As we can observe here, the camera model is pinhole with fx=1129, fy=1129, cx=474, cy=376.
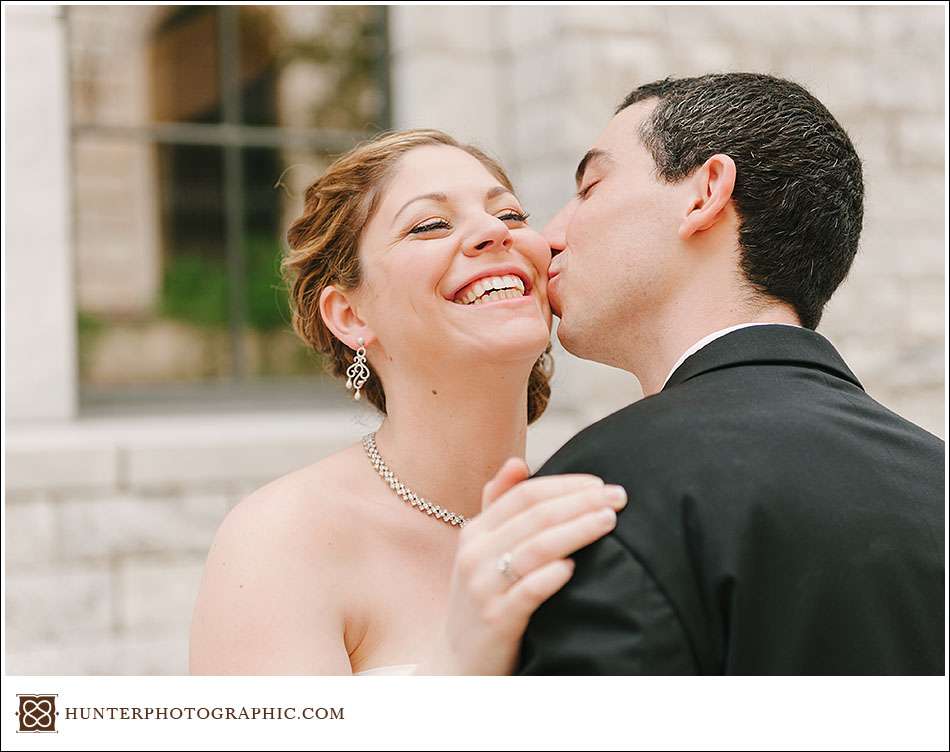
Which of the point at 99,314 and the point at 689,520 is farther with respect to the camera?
the point at 99,314

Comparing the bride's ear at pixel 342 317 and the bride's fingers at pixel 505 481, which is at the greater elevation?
the bride's ear at pixel 342 317

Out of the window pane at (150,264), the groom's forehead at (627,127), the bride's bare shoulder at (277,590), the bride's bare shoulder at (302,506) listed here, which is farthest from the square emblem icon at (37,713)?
the window pane at (150,264)

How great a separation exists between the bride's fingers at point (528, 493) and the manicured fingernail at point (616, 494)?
0.7 inches

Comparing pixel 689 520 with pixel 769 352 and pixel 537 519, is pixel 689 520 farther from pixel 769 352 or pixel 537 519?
pixel 769 352

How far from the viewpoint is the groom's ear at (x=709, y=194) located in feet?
5.67

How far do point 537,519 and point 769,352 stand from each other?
1.45 feet

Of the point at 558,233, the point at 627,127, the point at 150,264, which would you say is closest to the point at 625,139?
the point at 627,127

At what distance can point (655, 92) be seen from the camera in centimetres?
194

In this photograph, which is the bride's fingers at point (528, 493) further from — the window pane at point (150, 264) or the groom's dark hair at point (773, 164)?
the window pane at point (150, 264)

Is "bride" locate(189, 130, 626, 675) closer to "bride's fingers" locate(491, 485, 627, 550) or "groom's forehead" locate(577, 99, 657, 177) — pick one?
"groom's forehead" locate(577, 99, 657, 177)

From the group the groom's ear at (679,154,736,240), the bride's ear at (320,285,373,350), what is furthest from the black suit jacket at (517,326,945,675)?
the bride's ear at (320,285,373,350)

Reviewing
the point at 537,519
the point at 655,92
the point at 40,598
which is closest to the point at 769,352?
the point at 537,519

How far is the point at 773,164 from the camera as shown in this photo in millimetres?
1769

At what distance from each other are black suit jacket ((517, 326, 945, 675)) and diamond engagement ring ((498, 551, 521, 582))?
51 millimetres
